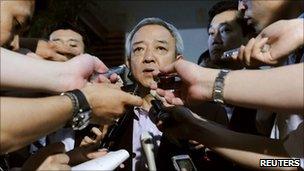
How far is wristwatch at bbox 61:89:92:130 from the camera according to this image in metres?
1.16

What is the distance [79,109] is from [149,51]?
92cm

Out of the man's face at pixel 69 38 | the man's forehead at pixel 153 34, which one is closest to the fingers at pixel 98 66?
the man's forehead at pixel 153 34

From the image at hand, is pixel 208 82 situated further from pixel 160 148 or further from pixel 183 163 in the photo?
pixel 160 148

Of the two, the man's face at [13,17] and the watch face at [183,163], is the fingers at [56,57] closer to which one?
the man's face at [13,17]

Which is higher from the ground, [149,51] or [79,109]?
[149,51]

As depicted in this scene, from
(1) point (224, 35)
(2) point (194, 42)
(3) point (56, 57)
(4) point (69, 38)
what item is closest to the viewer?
(3) point (56, 57)

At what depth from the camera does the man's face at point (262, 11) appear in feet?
4.69

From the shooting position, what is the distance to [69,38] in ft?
8.85

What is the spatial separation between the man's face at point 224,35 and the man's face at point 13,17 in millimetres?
1322

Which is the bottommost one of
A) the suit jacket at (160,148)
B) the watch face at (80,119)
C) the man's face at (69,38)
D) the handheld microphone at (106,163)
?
the suit jacket at (160,148)

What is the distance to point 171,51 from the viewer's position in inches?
81.3

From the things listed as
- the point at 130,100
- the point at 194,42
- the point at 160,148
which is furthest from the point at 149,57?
the point at 194,42

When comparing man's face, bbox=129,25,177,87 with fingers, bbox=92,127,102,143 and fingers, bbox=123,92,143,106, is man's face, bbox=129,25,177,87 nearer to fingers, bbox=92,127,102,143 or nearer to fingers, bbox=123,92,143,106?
fingers, bbox=92,127,102,143

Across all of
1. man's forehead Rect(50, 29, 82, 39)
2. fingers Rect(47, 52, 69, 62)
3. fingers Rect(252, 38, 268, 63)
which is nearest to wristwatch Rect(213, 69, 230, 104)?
fingers Rect(252, 38, 268, 63)
